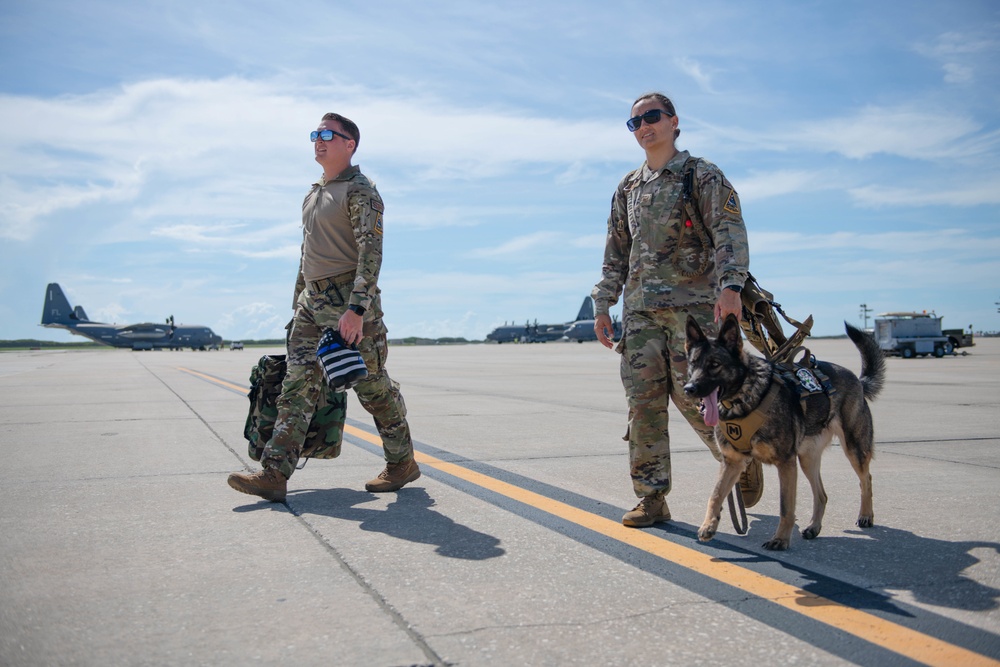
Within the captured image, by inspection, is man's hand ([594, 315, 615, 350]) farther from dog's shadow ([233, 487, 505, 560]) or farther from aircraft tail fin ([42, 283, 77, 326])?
aircraft tail fin ([42, 283, 77, 326])

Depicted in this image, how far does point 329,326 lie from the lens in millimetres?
5332

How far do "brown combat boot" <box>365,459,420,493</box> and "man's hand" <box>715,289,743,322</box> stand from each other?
2.52m

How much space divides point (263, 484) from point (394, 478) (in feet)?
2.95

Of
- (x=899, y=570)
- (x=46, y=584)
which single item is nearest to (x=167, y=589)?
(x=46, y=584)

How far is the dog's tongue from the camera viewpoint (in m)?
4.01

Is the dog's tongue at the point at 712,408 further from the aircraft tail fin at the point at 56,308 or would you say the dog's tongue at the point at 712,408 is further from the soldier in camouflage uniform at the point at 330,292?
the aircraft tail fin at the point at 56,308

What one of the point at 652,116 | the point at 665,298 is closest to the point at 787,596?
the point at 665,298

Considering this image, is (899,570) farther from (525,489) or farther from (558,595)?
(525,489)

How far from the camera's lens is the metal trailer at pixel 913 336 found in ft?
117

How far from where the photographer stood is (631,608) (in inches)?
121

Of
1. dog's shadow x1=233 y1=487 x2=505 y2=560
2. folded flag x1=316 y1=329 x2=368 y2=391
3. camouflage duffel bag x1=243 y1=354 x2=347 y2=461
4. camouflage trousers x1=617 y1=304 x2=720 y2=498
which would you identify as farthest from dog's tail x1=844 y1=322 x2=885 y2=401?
camouflage duffel bag x1=243 y1=354 x2=347 y2=461

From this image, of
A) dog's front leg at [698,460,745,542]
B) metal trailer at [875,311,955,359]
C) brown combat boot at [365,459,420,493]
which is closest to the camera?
dog's front leg at [698,460,745,542]

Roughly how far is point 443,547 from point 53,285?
95.8 meters

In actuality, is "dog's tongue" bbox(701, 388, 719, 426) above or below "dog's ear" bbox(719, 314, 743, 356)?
below
